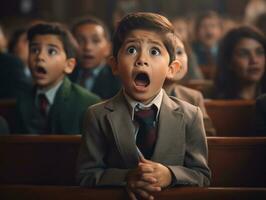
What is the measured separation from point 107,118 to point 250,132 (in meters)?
1.80

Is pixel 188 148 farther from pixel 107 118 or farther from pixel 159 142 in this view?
pixel 107 118

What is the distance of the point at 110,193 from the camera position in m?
2.35

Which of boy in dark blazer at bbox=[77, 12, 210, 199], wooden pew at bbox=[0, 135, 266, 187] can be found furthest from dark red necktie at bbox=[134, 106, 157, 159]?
wooden pew at bbox=[0, 135, 266, 187]

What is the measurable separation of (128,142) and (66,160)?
634mm

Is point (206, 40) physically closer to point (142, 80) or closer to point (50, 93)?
point (50, 93)

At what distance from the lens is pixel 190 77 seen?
6355mm

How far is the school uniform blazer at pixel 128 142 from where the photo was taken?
2.55 meters

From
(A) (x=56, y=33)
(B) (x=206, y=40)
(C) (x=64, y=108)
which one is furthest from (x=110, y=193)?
(B) (x=206, y=40)

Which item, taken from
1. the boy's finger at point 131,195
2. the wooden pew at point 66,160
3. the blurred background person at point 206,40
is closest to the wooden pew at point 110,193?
the boy's finger at point 131,195

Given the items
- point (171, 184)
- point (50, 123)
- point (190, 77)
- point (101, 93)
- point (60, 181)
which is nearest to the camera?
point (171, 184)

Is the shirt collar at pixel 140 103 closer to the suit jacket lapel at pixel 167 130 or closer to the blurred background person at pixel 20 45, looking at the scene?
the suit jacket lapel at pixel 167 130

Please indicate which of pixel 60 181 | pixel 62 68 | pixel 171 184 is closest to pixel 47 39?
pixel 62 68

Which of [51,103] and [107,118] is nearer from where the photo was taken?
[107,118]

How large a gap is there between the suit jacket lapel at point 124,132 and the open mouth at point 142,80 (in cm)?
12
